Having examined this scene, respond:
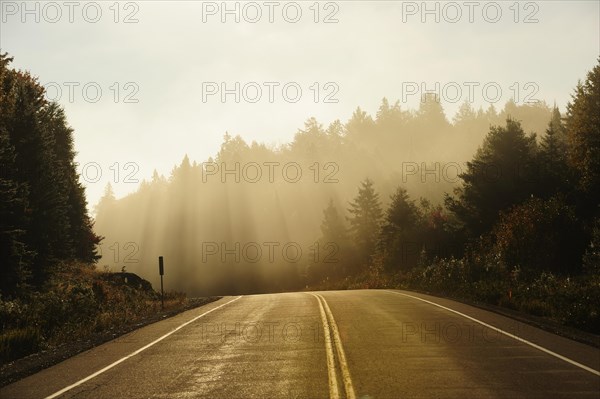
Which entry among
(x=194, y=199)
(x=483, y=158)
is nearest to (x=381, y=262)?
(x=483, y=158)

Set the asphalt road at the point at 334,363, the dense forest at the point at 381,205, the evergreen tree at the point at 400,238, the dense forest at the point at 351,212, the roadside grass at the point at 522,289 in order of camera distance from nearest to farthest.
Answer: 1. the asphalt road at the point at 334,363
2. the roadside grass at the point at 522,289
3. the dense forest at the point at 351,212
4. the dense forest at the point at 381,205
5. the evergreen tree at the point at 400,238

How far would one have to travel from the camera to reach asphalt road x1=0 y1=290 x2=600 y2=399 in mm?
8508

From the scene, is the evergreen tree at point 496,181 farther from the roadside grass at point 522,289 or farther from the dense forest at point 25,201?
the dense forest at point 25,201

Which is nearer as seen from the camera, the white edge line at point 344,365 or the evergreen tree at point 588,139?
the white edge line at point 344,365

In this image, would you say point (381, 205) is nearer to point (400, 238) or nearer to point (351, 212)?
point (351, 212)

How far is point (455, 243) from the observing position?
4503cm

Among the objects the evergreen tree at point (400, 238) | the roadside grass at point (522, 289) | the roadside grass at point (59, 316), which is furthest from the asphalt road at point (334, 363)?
the evergreen tree at point (400, 238)

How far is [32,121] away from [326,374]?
27.5 metres

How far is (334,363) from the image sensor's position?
10.4 m

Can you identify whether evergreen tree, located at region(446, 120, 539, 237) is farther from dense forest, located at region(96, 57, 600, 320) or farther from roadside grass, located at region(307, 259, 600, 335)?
roadside grass, located at region(307, 259, 600, 335)

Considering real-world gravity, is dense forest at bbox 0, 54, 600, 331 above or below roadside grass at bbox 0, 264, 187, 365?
above

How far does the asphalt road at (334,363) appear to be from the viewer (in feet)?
27.9

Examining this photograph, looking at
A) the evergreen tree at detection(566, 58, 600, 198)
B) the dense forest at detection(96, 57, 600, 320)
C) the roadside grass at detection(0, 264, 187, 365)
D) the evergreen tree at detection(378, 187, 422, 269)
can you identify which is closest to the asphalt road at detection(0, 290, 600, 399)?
the roadside grass at detection(0, 264, 187, 365)

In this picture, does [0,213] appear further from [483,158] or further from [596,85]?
[596,85]
